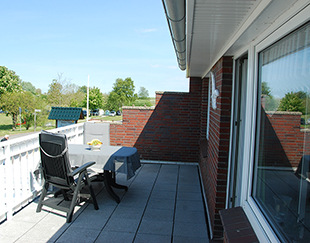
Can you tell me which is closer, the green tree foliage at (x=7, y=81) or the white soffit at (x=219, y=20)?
the white soffit at (x=219, y=20)

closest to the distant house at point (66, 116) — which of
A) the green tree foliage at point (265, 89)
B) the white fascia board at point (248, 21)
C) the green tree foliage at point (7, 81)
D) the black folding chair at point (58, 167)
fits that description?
the black folding chair at point (58, 167)

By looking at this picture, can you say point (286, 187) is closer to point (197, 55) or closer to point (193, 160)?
point (197, 55)

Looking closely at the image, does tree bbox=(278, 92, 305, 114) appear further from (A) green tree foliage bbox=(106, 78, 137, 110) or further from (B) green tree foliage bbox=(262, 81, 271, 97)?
A: (A) green tree foliage bbox=(106, 78, 137, 110)

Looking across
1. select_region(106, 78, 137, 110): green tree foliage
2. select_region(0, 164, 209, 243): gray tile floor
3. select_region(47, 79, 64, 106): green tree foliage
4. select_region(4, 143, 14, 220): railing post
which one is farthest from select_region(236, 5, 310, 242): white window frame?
select_region(106, 78, 137, 110): green tree foliage

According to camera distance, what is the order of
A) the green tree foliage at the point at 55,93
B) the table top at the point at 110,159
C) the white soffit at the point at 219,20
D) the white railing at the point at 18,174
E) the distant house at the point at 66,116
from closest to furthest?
the white soffit at the point at 219,20
the white railing at the point at 18,174
the table top at the point at 110,159
the distant house at the point at 66,116
the green tree foliage at the point at 55,93

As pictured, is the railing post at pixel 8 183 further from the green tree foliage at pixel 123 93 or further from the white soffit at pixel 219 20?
the green tree foliage at pixel 123 93

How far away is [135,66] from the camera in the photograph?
5303 cm

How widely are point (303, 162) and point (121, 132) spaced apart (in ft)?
18.1

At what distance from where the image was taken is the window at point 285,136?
1.17m

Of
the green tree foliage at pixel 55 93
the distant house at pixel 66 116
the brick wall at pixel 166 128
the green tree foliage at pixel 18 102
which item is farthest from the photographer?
the green tree foliage at pixel 55 93

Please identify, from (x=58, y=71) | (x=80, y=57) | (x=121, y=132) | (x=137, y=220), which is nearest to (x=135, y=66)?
(x=80, y=57)

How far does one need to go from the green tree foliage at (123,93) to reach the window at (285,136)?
39360 millimetres

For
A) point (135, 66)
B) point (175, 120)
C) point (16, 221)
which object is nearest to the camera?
point (16, 221)

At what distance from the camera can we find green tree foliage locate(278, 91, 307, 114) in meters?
1.20
